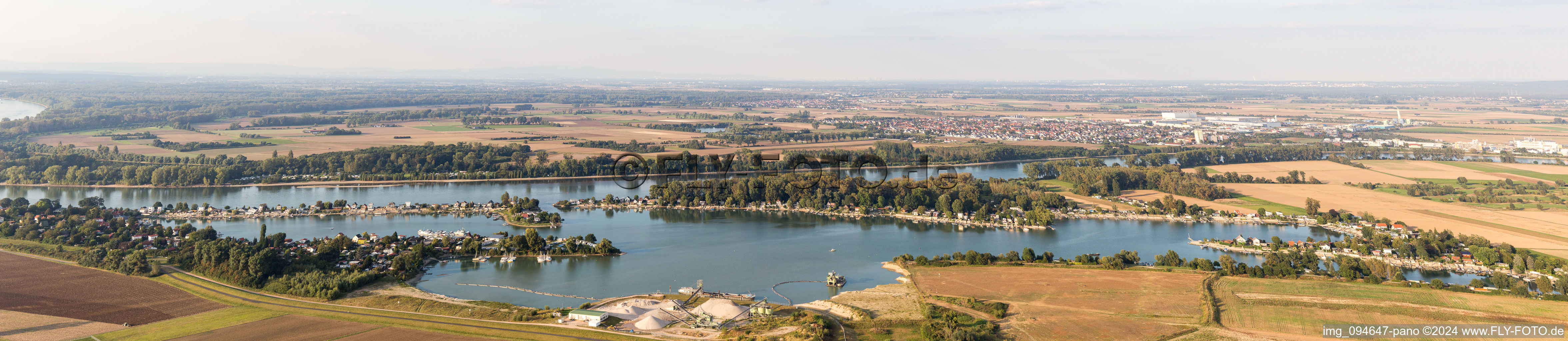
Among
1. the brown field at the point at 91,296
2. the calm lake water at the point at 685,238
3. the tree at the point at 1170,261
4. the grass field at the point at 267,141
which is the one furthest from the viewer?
the grass field at the point at 267,141

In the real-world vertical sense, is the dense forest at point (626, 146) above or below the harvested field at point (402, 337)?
above

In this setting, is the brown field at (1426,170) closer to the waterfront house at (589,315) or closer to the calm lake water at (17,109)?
the waterfront house at (589,315)

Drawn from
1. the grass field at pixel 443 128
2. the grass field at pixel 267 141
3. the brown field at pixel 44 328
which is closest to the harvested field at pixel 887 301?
the brown field at pixel 44 328

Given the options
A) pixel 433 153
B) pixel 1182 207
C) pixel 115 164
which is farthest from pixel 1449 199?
pixel 115 164

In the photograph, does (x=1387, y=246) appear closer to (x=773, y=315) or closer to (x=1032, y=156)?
(x=773, y=315)

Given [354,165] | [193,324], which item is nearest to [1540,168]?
[193,324]
